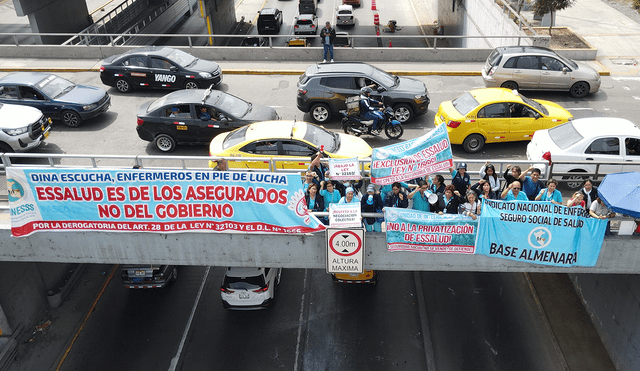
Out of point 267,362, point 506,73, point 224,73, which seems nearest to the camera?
point 267,362

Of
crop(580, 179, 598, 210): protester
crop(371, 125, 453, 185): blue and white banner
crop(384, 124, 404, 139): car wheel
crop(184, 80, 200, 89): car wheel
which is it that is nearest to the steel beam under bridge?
crop(580, 179, 598, 210): protester

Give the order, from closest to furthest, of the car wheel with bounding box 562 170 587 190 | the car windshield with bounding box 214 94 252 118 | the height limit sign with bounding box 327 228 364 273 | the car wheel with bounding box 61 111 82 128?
the height limit sign with bounding box 327 228 364 273 → the car wheel with bounding box 562 170 587 190 → the car windshield with bounding box 214 94 252 118 → the car wheel with bounding box 61 111 82 128

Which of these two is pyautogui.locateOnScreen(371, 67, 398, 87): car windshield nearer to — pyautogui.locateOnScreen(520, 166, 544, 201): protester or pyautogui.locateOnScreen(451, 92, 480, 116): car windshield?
pyautogui.locateOnScreen(451, 92, 480, 116): car windshield

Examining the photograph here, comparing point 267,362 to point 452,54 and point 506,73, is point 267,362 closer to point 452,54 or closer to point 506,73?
point 506,73

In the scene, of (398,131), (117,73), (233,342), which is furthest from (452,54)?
(233,342)

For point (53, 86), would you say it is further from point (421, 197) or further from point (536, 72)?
point (536, 72)

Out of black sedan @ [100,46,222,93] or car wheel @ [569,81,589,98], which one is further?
black sedan @ [100,46,222,93]

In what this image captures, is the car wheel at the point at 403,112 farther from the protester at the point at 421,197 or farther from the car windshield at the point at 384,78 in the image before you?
the protester at the point at 421,197
